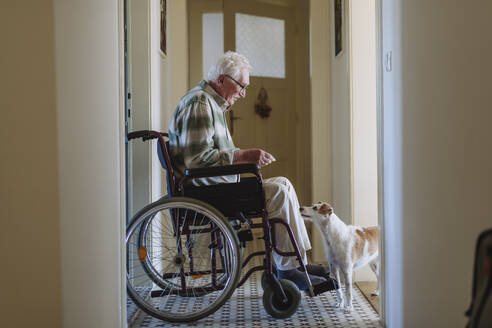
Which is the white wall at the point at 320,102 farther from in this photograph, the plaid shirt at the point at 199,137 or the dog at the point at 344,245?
the plaid shirt at the point at 199,137

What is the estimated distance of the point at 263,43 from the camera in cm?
518

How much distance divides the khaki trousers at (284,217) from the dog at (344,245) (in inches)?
6.5

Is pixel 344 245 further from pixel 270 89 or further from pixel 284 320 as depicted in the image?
pixel 270 89

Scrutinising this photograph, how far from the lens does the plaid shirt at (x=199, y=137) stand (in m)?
2.33

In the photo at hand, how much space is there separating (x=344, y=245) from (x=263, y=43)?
3.12m

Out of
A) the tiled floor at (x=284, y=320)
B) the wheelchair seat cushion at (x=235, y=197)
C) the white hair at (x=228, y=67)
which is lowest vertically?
the tiled floor at (x=284, y=320)

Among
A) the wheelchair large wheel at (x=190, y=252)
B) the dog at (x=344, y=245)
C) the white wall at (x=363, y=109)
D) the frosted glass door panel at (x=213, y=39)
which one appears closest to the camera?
the wheelchair large wheel at (x=190, y=252)
